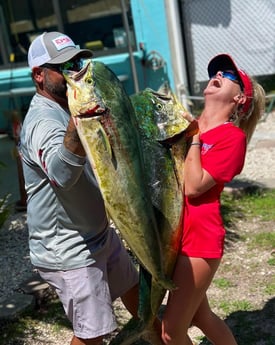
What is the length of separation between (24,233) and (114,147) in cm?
359

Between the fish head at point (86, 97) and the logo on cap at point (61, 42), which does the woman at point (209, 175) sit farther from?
the logo on cap at point (61, 42)

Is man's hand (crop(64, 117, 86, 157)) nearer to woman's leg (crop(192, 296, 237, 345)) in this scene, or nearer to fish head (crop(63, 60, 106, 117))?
fish head (crop(63, 60, 106, 117))

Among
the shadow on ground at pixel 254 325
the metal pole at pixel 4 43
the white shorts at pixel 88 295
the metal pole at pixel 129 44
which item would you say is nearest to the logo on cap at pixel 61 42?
the white shorts at pixel 88 295

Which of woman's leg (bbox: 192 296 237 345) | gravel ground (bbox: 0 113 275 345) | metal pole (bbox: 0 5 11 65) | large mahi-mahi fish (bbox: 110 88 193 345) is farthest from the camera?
metal pole (bbox: 0 5 11 65)

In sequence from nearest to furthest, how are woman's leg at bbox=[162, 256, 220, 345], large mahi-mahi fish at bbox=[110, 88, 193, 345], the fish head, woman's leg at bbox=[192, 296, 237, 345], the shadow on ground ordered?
the fish head < large mahi-mahi fish at bbox=[110, 88, 193, 345] < woman's leg at bbox=[162, 256, 220, 345] < woman's leg at bbox=[192, 296, 237, 345] < the shadow on ground

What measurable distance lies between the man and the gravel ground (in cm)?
111

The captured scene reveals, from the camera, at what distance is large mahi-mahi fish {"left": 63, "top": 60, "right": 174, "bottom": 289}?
7.43 feet

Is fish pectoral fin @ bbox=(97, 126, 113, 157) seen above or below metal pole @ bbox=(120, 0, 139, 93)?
above

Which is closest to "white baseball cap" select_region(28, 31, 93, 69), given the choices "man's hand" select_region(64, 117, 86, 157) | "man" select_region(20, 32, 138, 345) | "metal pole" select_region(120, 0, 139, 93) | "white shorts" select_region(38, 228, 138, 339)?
"man" select_region(20, 32, 138, 345)

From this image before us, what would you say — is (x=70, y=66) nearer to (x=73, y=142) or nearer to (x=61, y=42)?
(x=61, y=42)

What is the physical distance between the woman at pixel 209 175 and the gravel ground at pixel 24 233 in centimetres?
143

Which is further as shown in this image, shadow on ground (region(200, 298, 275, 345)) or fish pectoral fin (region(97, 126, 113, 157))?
shadow on ground (region(200, 298, 275, 345))

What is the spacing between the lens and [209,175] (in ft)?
8.56

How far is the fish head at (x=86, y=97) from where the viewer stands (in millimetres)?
2256
